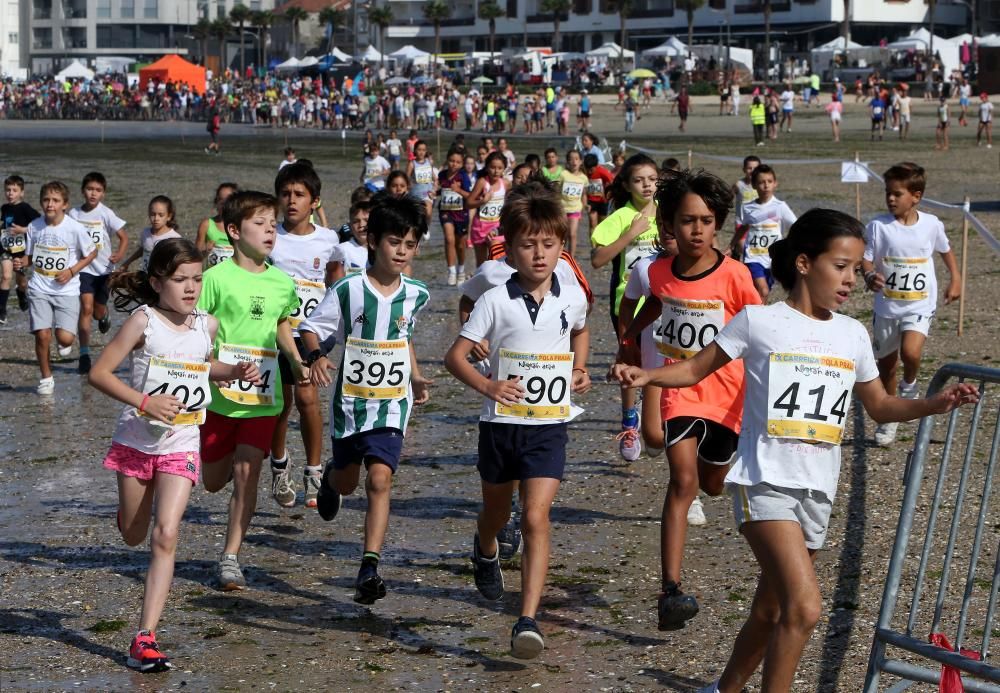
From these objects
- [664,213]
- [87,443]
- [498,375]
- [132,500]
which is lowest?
[87,443]

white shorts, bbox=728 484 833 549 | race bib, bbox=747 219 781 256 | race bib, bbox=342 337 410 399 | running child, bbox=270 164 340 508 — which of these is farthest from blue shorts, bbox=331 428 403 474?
race bib, bbox=747 219 781 256

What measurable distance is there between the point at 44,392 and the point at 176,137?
51498 mm

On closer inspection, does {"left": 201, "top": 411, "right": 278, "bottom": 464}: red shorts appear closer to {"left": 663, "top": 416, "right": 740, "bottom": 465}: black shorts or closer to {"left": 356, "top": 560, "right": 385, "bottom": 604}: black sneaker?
{"left": 356, "top": 560, "right": 385, "bottom": 604}: black sneaker

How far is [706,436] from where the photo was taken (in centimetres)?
666

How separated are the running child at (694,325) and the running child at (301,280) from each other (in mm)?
1907

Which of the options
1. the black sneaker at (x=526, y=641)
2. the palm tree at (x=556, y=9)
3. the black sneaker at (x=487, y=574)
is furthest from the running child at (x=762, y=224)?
the palm tree at (x=556, y=9)

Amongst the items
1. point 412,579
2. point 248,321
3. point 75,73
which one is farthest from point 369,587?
point 75,73

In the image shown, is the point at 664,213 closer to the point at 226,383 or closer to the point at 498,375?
the point at 498,375

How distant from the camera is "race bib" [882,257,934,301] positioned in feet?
32.4

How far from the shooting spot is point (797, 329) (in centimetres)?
519

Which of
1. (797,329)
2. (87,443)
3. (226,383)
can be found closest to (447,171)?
(87,443)

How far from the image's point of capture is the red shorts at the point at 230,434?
718 cm

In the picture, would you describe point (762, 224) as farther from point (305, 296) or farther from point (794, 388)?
point (794, 388)

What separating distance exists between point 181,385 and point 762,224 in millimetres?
8375
